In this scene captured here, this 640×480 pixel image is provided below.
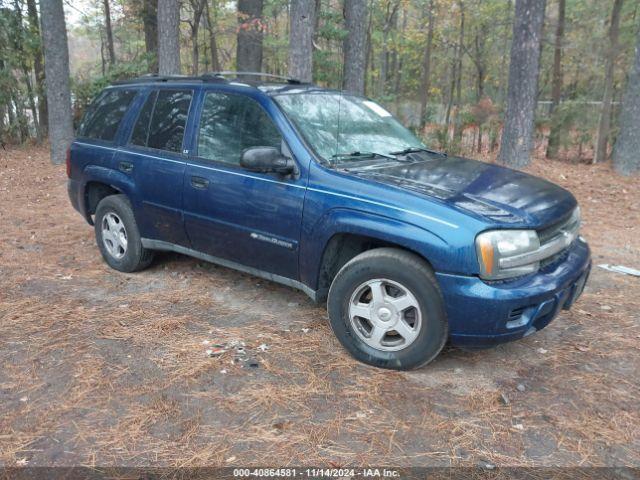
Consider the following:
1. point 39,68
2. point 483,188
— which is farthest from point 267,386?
point 39,68

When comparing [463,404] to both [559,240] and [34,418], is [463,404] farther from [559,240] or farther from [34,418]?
[34,418]

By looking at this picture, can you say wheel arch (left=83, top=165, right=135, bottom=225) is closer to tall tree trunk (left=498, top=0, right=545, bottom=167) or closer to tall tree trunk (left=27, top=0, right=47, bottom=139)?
tall tree trunk (left=498, top=0, right=545, bottom=167)

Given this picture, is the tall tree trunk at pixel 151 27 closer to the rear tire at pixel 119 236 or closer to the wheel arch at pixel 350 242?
the rear tire at pixel 119 236

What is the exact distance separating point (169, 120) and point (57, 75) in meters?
7.91

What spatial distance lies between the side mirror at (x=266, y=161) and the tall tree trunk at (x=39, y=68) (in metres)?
11.9

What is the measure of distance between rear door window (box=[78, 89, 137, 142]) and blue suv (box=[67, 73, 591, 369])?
0.02 meters

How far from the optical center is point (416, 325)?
3338 millimetres

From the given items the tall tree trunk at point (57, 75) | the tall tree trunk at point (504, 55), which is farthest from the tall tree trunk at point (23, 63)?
the tall tree trunk at point (504, 55)

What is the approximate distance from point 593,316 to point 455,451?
2.38m

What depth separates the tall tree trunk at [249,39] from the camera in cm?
1371

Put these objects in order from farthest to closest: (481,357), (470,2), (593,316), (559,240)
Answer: (470,2) < (593,316) < (481,357) < (559,240)

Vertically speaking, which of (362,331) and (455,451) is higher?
(362,331)

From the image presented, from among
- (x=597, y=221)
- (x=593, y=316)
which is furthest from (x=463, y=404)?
(x=597, y=221)

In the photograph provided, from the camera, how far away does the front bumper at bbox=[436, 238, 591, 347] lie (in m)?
3.06
